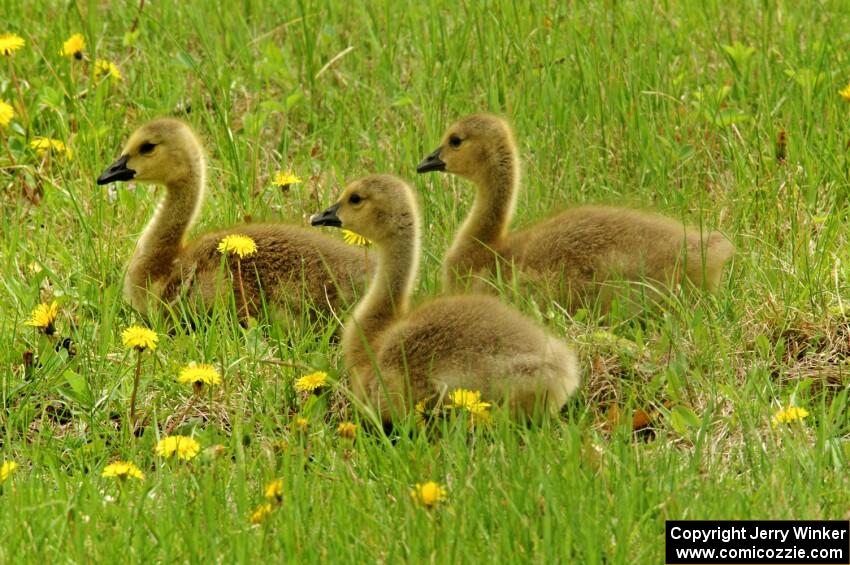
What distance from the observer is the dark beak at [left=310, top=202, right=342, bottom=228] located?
15.9 ft

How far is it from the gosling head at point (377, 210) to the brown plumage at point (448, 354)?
16 cm

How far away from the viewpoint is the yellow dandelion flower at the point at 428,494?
3.42 meters

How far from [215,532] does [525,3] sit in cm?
429

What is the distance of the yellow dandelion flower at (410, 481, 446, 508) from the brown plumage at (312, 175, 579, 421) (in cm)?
67

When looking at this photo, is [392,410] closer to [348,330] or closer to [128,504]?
[348,330]

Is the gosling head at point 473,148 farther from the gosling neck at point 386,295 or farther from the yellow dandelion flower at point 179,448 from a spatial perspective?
the yellow dandelion flower at point 179,448

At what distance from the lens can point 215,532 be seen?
347 centimetres

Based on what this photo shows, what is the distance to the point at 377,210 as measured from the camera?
4746mm

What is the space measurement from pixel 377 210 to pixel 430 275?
684mm

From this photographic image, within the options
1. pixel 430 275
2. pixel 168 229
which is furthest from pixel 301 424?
pixel 168 229

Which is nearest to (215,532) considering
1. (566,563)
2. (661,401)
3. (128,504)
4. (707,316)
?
(128,504)

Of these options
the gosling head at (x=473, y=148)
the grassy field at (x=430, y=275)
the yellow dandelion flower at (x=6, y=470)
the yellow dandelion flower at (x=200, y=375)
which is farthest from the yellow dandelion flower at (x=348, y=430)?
the gosling head at (x=473, y=148)

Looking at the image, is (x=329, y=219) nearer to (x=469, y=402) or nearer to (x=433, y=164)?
(x=433, y=164)

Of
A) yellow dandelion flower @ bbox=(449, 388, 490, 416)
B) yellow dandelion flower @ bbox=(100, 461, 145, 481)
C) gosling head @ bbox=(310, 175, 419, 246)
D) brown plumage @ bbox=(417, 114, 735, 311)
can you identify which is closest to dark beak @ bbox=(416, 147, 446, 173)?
brown plumage @ bbox=(417, 114, 735, 311)
